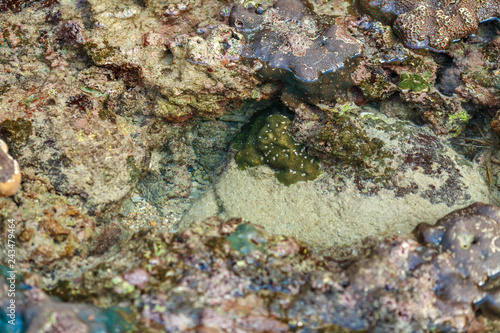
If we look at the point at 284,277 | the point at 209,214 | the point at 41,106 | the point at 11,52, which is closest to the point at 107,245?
the point at 209,214

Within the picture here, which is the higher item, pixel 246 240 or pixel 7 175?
pixel 7 175

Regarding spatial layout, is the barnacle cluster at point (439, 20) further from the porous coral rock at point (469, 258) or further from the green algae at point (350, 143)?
the porous coral rock at point (469, 258)

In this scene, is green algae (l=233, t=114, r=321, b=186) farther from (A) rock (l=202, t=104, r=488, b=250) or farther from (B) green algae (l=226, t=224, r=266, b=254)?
(B) green algae (l=226, t=224, r=266, b=254)

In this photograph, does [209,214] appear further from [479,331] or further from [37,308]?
[479,331]

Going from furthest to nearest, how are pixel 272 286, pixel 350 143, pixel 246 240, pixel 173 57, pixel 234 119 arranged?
pixel 234 119, pixel 173 57, pixel 350 143, pixel 246 240, pixel 272 286

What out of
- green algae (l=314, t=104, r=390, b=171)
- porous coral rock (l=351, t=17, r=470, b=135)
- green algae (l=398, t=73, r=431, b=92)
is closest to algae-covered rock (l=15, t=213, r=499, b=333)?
green algae (l=314, t=104, r=390, b=171)

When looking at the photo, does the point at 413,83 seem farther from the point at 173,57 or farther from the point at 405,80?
the point at 173,57

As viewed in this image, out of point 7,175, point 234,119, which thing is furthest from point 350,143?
point 7,175
